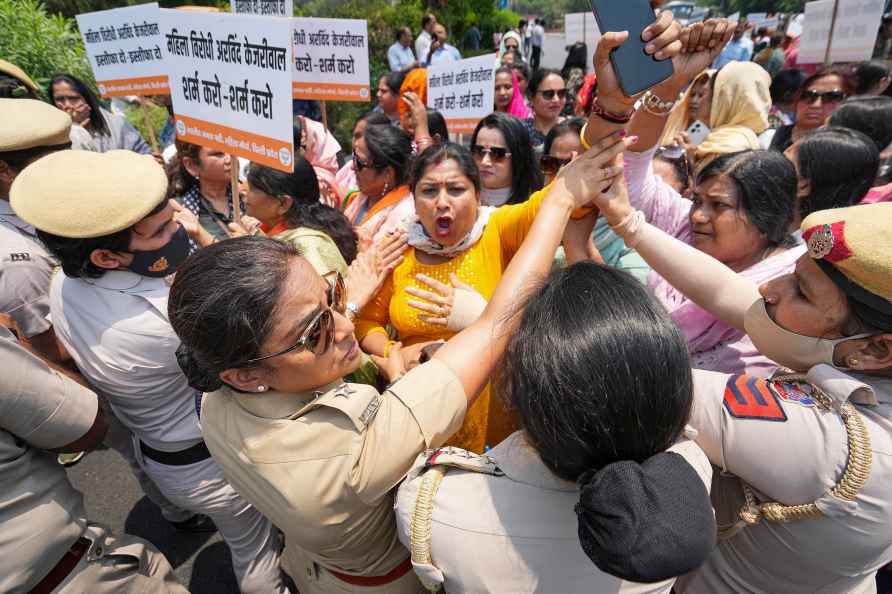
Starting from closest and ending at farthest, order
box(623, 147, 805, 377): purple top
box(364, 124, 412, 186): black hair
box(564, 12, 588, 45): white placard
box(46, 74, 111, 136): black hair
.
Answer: box(623, 147, 805, 377): purple top < box(364, 124, 412, 186): black hair < box(46, 74, 111, 136): black hair < box(564, 12, 588, 45): white placard

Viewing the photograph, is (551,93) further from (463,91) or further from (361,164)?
(361,164)

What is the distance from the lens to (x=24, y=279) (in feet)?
7.16

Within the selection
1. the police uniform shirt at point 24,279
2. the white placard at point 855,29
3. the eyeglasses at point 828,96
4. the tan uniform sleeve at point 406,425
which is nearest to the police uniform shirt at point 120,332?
the police uniform shirt at point 24,279

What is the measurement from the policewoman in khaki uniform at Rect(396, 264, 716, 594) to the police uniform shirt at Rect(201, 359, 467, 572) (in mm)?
91

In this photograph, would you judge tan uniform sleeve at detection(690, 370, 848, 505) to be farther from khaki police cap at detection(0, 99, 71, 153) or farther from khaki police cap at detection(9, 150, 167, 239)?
khaki police cap at detection(0, 99, 71, 153)

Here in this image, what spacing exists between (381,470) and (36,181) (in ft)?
5.43

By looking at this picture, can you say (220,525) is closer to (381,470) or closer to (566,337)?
(381,470)

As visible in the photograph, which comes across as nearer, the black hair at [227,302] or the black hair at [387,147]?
the black hair at [227,302]

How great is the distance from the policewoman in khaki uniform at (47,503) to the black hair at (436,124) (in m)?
3.71

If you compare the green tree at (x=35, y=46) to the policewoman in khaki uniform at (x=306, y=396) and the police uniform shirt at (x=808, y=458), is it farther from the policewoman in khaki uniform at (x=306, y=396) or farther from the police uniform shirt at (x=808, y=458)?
the police uniform shirt at (x=808, y=458)

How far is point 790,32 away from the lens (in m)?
11.3

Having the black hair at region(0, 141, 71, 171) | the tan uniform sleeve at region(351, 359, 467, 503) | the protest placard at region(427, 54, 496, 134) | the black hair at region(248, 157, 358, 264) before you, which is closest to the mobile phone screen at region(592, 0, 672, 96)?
the tan uniform sleeve at region(351, 359, 467, 503)

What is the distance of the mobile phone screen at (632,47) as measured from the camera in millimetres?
1267

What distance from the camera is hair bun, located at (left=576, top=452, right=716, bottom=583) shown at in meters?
0.73
